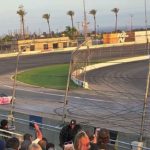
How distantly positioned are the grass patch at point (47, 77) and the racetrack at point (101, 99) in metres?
1.23

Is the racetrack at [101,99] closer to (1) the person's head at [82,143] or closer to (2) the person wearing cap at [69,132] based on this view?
(2) the person wearing cap at [69,132]

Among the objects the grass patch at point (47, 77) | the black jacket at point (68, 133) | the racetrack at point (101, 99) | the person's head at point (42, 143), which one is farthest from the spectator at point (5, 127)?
the grass patch at point (47, 77)

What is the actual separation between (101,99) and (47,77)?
1299cm

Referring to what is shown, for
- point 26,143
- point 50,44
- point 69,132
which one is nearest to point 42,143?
point 26,143

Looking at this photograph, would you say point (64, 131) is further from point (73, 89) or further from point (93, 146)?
point (73, 89)

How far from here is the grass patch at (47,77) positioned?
3588cm

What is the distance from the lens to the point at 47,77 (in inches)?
1596

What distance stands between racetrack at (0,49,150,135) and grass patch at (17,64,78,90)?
48.5 inches

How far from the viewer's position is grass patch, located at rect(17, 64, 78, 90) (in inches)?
1412

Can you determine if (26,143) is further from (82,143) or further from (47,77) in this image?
(47,77)

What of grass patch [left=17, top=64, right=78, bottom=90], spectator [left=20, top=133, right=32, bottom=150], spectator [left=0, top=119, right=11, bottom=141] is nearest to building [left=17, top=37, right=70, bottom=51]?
grass patch [left=17, top=64, right=78, bottom=90]

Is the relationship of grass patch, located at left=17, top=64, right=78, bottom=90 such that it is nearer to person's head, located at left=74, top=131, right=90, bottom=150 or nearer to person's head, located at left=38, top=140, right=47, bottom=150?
person's head, located at left=38, top=140, right=47, bottom=150

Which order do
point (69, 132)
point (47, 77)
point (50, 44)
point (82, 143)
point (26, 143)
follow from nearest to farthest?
point (82, 143) → point (26, 143) → point (69, 132) → point (47, 77) → point (50, 44)

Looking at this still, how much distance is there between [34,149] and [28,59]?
5168cm
